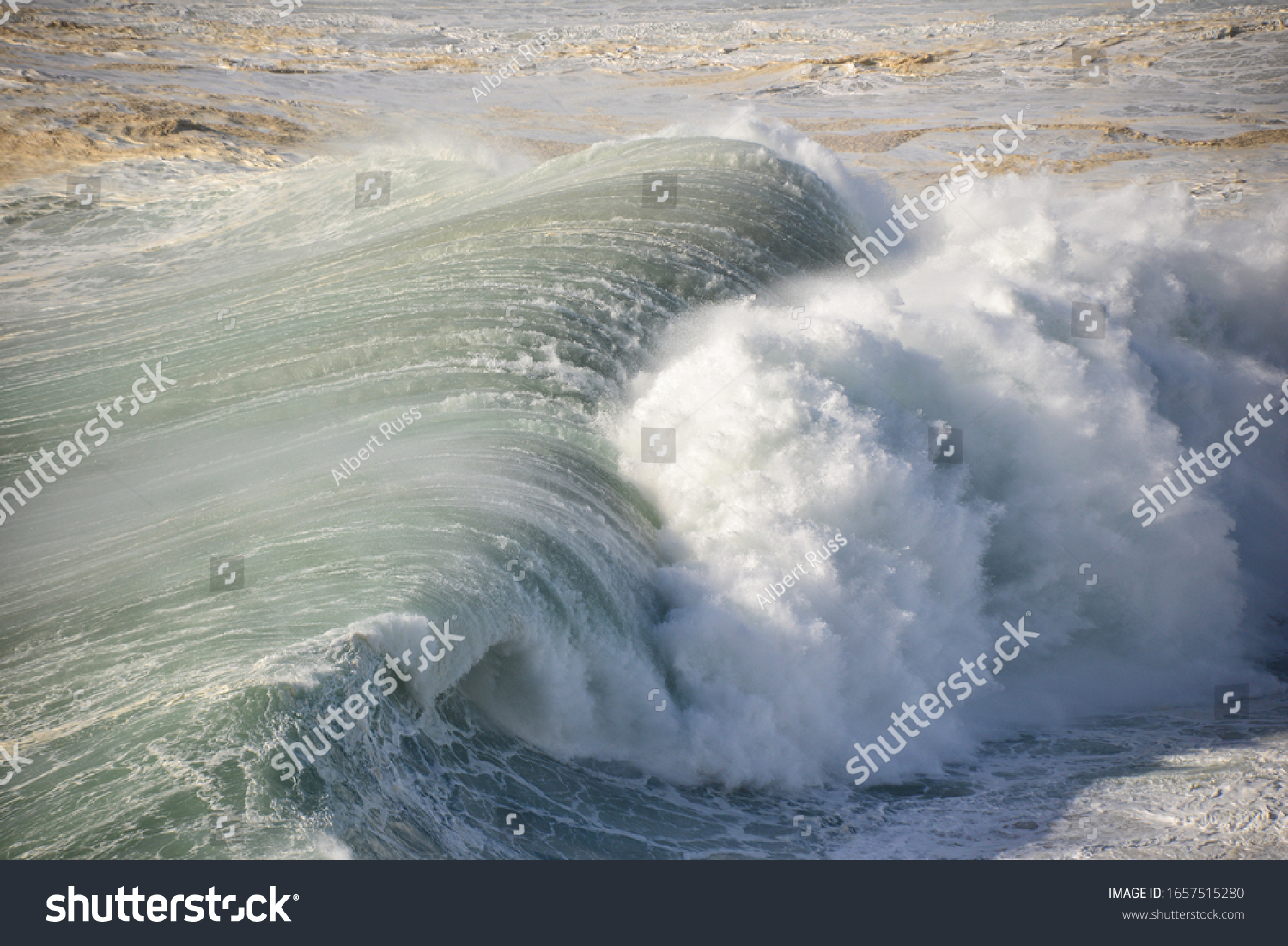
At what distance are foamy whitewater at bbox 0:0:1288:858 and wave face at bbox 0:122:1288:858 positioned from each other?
0.11 feet

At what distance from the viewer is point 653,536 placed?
23.6 ft

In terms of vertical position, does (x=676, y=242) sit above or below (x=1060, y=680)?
above

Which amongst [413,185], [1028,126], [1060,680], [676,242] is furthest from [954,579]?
[1028,126]

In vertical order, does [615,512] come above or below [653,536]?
above

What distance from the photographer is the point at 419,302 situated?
9.35 metres

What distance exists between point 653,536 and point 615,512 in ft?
1.12

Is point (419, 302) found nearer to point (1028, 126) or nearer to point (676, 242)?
point (676, 242)

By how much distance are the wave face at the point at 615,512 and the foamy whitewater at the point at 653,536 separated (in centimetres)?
3

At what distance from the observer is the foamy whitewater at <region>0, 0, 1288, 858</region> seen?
16.5ft

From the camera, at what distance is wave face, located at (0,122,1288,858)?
197 inches

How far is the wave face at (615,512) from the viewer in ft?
16.4

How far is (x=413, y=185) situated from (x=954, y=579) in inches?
410

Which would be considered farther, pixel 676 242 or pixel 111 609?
pixel 676 242

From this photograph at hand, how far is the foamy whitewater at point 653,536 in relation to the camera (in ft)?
16.5
